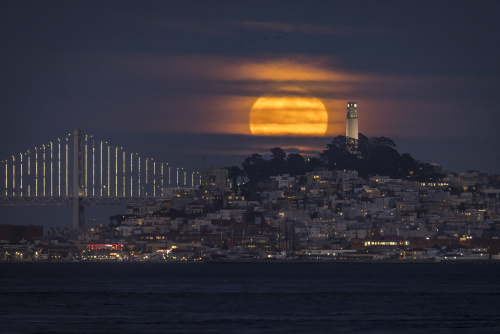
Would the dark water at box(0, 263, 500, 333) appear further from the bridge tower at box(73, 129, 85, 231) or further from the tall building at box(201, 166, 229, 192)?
the tall building at box(201, 166, 229, 192)

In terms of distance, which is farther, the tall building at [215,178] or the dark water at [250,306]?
the tall building at [215,178]

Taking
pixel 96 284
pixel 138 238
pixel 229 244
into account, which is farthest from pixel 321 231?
pixel 96 284

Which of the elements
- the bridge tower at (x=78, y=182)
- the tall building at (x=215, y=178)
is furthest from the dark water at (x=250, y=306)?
the tall building at (x=215, y=178)

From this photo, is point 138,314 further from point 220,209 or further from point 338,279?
point 220,209

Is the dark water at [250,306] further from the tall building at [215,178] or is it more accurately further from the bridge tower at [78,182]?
the tall building at [215,178]

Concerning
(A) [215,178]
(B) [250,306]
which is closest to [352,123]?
(A) [215,178]

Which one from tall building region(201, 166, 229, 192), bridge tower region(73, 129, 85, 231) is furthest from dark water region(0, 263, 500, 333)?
tall building region(201, 166, 229, 192)

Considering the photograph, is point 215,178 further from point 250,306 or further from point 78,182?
point 250,306

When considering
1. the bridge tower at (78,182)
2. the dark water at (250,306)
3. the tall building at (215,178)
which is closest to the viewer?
the dark water at (250,306)
